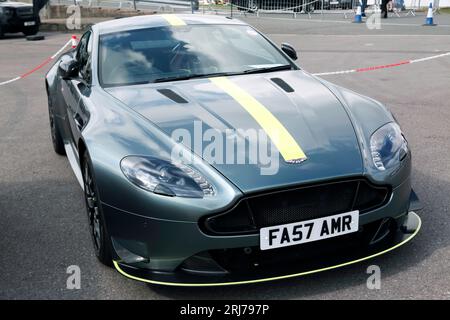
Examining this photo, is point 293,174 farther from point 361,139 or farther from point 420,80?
point 420,80

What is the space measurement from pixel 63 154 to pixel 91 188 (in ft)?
8.01

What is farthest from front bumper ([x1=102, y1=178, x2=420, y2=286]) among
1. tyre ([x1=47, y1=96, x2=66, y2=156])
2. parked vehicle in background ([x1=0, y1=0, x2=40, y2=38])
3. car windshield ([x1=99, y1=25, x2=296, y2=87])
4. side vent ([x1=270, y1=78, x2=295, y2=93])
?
parked vehicle in background ([x1=0, y1=0, x2=40, y2=38])

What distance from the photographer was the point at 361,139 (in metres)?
3.31

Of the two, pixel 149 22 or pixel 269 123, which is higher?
pixel 149 22

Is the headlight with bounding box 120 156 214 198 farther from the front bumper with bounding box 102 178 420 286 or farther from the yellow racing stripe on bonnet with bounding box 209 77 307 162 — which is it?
the yellow racing stripe on bonnet with bounding box 209 77 307 162

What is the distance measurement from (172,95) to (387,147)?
1395mm

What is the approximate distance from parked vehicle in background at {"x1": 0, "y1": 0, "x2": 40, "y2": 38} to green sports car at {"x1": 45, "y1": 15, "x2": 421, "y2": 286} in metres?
15.1

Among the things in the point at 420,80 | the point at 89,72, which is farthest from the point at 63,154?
the point at 420,80

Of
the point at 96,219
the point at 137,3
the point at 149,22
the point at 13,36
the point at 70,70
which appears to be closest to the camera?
the point at 96,219

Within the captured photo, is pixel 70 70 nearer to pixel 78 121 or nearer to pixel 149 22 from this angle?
pixel 78 121

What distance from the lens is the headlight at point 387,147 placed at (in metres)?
3.23

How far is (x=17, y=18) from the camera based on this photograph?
1756cm

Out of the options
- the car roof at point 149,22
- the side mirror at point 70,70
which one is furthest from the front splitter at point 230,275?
the car roof at point 149,22

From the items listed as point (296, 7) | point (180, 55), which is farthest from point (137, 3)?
point (180, 55)
